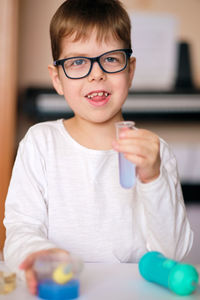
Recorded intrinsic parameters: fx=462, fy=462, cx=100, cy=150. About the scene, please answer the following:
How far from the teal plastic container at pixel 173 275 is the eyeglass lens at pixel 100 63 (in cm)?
50

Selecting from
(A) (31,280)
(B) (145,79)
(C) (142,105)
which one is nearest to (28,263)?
(A) (31,280)

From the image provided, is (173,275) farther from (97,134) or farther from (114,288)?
(97,134)

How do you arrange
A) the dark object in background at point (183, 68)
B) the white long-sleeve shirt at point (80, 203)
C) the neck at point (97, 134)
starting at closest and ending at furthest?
the white long-sleeve shirt at point (80, 203), the neck at point (97, 134), the dark object in background at point (183, 68)

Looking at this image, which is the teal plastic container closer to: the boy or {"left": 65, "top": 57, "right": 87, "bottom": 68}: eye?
the boy

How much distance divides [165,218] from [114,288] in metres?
0.24

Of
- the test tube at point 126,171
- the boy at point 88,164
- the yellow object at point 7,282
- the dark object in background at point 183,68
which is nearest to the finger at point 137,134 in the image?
the test tube at point 126,171

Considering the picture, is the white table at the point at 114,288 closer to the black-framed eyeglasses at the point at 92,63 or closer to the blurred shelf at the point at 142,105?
the black-framed eyeglasses at the point at 92,63

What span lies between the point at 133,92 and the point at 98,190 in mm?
1478

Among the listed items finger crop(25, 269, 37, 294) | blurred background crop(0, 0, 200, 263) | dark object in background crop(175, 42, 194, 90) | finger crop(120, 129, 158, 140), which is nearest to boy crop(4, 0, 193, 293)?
finger crop(120, 129, 158, 140)

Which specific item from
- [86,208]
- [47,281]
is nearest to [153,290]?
[47,281]

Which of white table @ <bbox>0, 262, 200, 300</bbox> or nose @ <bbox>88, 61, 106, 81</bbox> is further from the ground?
nose @ <bbox>88, 61, 106, 81</bbox>

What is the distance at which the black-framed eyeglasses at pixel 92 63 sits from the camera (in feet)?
3.47

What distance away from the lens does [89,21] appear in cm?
107

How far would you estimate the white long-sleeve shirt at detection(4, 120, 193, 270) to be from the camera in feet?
3.34
